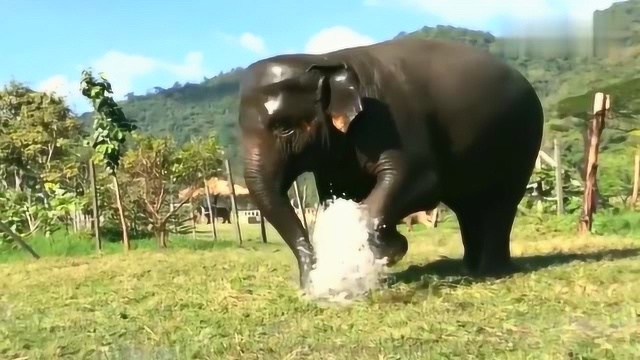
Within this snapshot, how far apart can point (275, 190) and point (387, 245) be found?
0.90 metres

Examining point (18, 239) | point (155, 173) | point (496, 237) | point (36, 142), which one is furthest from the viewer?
point (36, 142)

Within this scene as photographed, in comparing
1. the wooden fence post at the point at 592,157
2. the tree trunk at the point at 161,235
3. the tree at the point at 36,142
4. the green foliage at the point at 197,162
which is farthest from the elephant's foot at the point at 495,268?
the tree at the point at 36,142

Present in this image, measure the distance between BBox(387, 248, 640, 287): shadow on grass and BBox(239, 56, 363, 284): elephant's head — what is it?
93 cm

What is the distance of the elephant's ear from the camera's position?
20.9ft

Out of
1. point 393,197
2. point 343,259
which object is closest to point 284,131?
point 393,197

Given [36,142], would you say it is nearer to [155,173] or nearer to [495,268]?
[155,173]

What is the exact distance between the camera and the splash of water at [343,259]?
5.84 meters

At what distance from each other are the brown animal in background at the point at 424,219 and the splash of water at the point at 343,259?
1470 cm

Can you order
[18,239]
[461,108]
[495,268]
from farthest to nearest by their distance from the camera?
[18,239] < [495,268] < [461,108]

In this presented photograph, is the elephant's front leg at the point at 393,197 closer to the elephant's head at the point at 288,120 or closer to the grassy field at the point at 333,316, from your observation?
the grassy field at the point at 333,316

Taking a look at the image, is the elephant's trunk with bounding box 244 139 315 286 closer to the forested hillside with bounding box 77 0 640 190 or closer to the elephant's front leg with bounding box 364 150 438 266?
the elephant's front leg with bounding box 364 150 438 266

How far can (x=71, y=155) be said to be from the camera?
27.6 metres

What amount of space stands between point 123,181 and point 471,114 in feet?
46.3

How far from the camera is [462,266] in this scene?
25.9 ft
